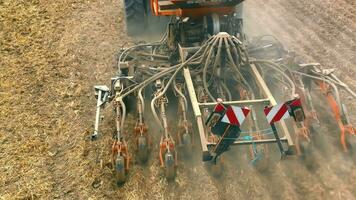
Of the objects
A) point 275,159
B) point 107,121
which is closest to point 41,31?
point 107,121

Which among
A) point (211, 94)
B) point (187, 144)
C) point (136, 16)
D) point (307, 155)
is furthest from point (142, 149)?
point (136, 16)

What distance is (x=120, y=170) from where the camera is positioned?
5570 millimetres

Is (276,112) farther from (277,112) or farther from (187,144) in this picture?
(187,144)

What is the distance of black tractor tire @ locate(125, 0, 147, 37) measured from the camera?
9.16m

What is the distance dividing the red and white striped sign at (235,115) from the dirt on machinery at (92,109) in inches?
39.3

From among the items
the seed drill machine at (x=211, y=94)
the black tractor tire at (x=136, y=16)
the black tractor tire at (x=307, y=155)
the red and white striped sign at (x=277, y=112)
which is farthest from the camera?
the black tractor tire at (x=136, y=16)

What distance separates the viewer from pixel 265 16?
10.7 metres

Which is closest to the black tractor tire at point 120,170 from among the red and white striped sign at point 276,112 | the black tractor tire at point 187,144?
the black tractor tire at point 187,144

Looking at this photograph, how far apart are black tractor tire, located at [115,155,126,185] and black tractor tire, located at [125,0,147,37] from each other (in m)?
4.46

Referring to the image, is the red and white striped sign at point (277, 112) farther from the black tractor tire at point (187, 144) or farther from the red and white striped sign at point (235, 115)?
the black tractor tire at point (187, 144)

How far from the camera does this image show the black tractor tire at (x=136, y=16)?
9164 mm

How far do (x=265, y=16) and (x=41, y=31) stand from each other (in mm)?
5371

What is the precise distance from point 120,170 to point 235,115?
Result: 5.54ft

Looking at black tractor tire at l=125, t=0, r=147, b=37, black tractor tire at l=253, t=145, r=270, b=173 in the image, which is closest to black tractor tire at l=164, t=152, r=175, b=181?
black tractor tire at l=253, t=145, r=270, b=173
